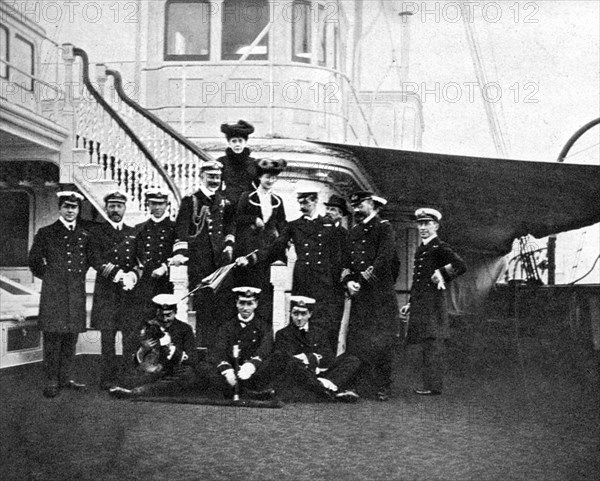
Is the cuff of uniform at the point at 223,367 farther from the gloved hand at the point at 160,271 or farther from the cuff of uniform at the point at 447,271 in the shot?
the cuff of uniform at the point at 447,271

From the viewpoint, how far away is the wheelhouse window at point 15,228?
9672mm

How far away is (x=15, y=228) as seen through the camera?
9.77m

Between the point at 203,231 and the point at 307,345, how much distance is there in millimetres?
1271

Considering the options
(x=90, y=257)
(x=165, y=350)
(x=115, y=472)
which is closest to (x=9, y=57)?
(x=90, y=257)

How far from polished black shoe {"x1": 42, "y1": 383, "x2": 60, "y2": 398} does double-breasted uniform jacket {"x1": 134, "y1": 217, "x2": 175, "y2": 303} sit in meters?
Result: 0.97

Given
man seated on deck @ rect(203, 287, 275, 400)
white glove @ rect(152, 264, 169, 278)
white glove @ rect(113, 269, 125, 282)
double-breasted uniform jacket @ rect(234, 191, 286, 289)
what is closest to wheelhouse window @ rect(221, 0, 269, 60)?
double-breasted uniform jacket @ rect(234, 191, 286, 289)

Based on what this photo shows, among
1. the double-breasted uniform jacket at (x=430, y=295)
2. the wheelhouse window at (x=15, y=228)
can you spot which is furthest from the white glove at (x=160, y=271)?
the wheelhouse window at (x=15, y=228)

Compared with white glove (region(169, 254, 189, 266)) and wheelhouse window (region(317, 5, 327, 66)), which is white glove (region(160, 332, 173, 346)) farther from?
wheelhouse window (region(317, 5, 327, 66))

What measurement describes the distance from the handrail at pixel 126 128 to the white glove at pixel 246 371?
2728 millimetres

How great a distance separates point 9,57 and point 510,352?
27.2ft

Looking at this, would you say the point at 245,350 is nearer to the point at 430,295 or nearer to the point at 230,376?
the point at 230,376

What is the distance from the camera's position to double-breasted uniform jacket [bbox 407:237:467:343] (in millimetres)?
6160

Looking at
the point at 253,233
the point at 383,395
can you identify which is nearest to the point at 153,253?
the point at 253,233

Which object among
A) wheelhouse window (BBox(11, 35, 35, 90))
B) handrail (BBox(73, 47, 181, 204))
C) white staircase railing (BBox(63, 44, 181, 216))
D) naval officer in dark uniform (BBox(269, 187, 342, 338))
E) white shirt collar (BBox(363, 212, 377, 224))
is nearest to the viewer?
naval officer in dark uniform (BBox(269, 187, 342, 338))
